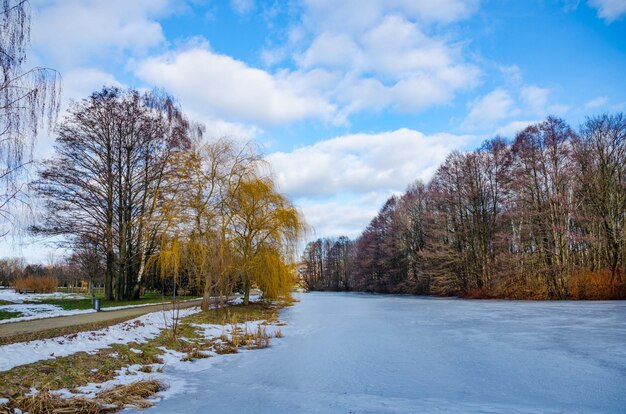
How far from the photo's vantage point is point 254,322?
1494 cm

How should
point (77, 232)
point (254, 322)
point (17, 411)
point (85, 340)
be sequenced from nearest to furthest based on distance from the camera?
point (17, 411)
point (85, 340)
point (254, 322)
point (77, 232)

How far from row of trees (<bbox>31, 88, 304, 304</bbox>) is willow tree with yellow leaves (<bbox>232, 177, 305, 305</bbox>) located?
47mm

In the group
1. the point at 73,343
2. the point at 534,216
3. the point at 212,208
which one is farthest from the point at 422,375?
the point at 534,216

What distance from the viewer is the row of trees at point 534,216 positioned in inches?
956

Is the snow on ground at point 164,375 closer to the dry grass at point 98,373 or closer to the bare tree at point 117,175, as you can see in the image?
the dry grass at point 98,373

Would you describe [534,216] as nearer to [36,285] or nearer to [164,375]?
[164,375]

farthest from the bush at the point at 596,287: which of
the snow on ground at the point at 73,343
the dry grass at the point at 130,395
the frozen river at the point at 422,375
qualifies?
the dry grass at the point at 130,395

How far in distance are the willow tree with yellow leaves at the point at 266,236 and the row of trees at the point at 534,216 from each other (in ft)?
21.2

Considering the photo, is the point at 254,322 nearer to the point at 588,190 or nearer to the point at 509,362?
the point at 509,362

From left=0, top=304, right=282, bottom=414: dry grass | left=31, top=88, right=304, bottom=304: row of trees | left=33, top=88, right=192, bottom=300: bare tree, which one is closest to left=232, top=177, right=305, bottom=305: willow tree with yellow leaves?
left=31, top=88, right=304, bottom=304: row of trees

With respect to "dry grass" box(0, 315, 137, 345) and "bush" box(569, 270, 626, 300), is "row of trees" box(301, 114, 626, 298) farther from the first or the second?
"dry grass" box(0, 315, 137, 345)

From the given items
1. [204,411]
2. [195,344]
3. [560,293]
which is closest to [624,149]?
[560,293]

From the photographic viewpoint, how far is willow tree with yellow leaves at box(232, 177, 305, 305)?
712 inches

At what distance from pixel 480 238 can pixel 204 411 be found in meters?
30.3
